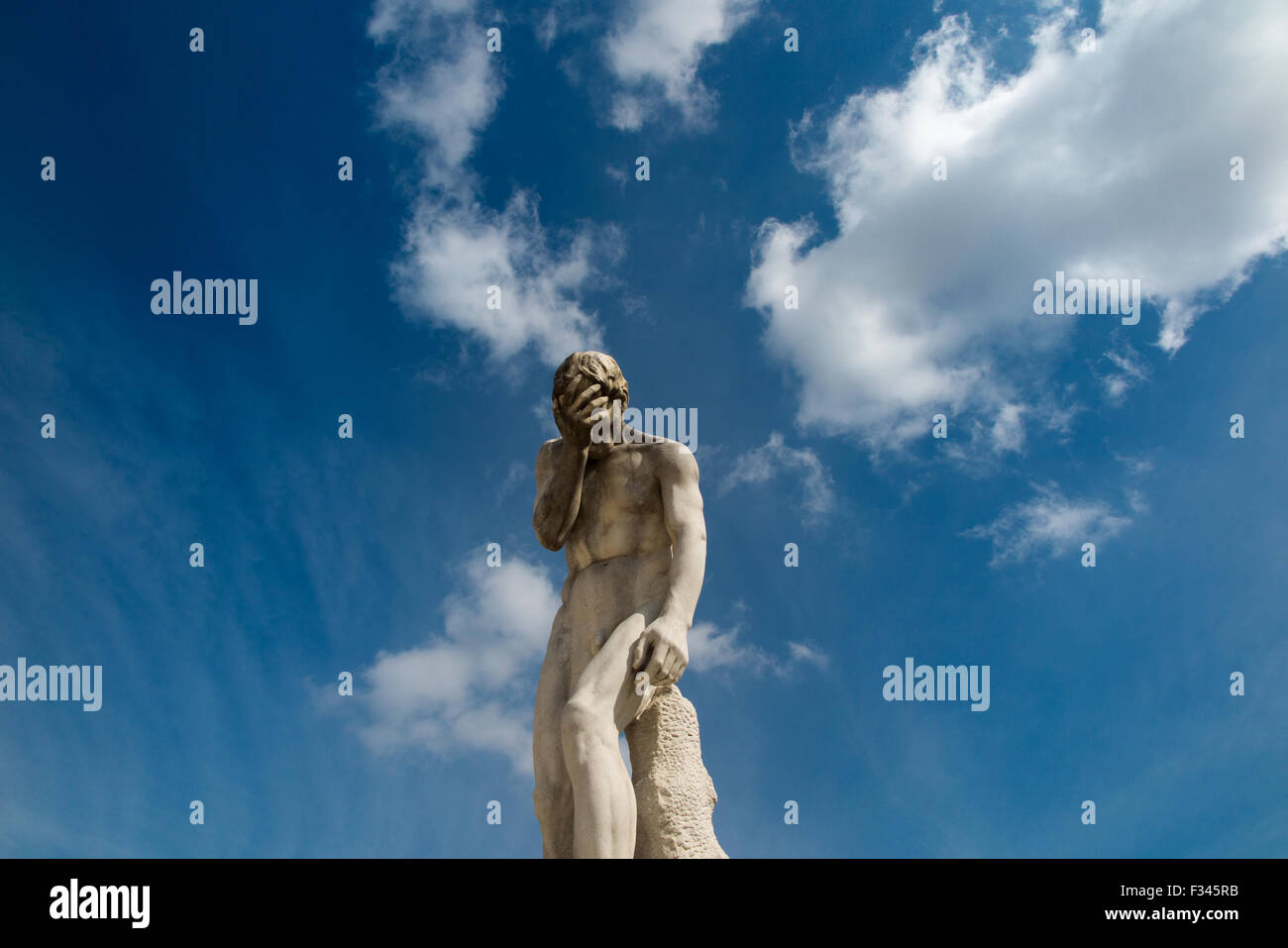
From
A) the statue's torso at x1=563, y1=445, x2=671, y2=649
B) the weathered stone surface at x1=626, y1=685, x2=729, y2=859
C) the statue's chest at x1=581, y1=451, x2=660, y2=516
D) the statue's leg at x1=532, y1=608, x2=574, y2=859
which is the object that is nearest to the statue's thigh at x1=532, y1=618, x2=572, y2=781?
the statue's leg at x1=532, y1=608, x2=574, y2=859

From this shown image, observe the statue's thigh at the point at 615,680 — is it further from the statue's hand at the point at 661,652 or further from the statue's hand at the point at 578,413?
the statue's hand at the point at 578,413

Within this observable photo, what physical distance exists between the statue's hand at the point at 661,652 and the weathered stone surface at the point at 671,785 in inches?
14.3

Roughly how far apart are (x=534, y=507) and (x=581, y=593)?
0.72 meters

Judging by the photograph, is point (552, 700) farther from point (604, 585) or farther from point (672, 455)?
point (672, 455)

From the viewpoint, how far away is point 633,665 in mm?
7316

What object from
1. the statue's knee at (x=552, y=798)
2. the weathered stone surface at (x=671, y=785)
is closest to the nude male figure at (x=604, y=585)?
the statue's knee at (x=552, y=798)

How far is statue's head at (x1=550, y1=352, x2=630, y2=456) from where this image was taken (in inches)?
308

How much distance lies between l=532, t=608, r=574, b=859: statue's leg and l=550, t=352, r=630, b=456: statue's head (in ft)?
5.61

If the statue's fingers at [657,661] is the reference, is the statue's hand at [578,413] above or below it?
above

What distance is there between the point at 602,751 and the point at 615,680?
469 mm

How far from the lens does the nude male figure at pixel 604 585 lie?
7074 mm
